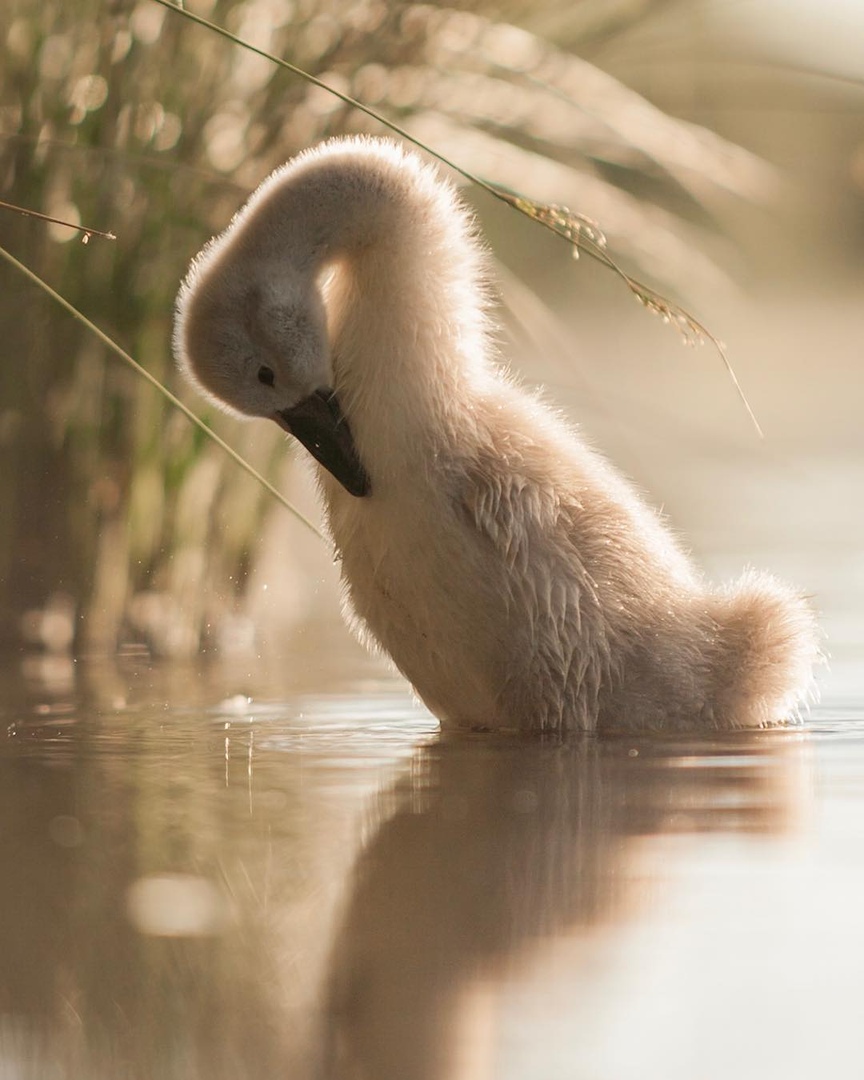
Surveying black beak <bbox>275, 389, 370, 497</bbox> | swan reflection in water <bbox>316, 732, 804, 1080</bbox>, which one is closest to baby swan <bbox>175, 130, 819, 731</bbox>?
black beak <bbox>275, 389, 370, 497</bbox>

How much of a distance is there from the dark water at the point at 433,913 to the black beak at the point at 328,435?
1.56 feet

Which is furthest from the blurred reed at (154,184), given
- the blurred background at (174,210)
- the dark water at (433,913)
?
the dark water at (433,913)

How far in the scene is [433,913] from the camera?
1389mm

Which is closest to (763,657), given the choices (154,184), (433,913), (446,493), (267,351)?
(446,493)

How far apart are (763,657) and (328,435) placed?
829 millimetres

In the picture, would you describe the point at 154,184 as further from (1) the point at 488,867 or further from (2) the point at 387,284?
(1) the point at 488,867

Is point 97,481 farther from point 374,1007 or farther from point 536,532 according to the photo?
point 374,1007

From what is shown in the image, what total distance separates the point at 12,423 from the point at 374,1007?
345cm

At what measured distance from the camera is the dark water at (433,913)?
1.08m

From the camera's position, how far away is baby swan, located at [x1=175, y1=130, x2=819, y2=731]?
2703 mm

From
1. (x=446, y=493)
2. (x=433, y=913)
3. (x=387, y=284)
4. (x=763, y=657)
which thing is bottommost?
(x=433, y=913)

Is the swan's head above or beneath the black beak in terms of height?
above

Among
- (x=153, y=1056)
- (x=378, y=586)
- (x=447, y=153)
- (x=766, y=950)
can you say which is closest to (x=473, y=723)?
(x=378, y=586)

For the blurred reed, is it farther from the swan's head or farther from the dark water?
the dark water
